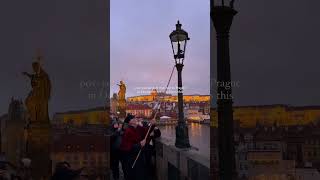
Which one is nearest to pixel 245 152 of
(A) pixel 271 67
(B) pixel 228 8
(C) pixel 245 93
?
(C) pixel 245 93

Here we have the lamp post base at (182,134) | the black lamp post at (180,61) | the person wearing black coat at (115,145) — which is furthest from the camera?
the lamp post base at (182,134)

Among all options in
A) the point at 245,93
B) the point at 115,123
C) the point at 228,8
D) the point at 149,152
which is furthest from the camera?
the point at 149,152

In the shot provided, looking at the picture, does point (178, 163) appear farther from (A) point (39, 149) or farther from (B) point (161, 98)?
(A) point (39, 149)

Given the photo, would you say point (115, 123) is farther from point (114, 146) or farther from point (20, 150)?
point (20, 150)

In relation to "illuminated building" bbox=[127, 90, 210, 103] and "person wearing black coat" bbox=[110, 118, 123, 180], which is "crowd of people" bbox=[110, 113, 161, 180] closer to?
"person wearing black coat" bbox=[110, 118, 123, 180]

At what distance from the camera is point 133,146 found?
5812 mm

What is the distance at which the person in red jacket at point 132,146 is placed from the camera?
561 cm

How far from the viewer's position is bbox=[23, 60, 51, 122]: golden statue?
509cm

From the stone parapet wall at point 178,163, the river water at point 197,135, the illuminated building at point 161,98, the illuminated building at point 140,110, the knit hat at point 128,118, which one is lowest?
the stone parapet wall at point 178,163

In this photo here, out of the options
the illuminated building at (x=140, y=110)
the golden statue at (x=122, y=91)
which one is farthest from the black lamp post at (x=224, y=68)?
the illuminated building at (x=140, y=110)

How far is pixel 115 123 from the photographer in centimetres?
539

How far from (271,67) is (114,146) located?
→ 204 centimetres

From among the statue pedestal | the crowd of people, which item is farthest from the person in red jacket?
the statue pedestal

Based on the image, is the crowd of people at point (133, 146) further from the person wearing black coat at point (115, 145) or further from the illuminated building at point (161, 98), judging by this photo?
the illuminated building at point (161, 98)
